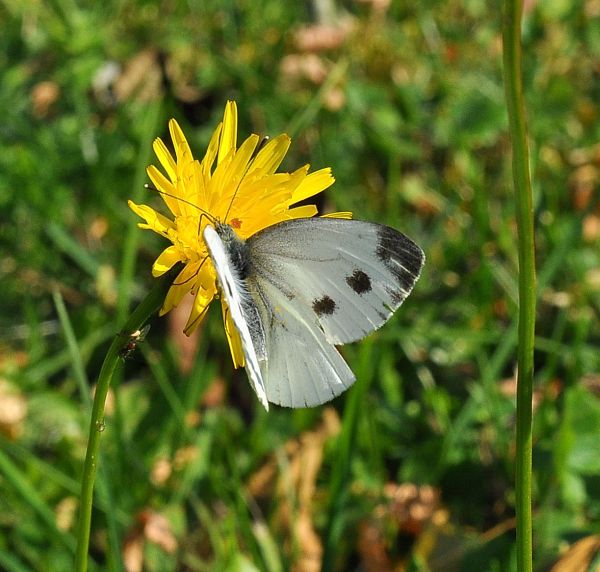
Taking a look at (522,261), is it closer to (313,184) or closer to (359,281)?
(359,281)

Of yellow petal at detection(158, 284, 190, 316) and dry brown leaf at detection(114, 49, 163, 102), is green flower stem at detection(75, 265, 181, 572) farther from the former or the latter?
dry brown leaf at detection(114, 49, 163, 102)

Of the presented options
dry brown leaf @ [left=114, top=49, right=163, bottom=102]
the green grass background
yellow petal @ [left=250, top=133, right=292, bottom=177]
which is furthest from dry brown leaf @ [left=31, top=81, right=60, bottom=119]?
yellow petal @ [left=250, top=133, right=292, bottom=177]

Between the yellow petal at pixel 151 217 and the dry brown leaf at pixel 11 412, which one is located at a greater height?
the yellow petal at pixel 151 217

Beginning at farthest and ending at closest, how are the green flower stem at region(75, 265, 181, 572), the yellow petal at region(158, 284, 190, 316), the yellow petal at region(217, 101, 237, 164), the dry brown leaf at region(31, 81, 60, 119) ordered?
the dry brown leaf at region(31, 81, 60, 119) → the yellow petal at region(217, 101, 237, 164) → the yellow petal at region(158, 284, 190, 316) → the green flower stem at region(75, 265, 181, 572)

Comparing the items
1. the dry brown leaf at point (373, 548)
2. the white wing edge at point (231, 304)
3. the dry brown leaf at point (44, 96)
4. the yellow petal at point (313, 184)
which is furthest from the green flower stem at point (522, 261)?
the dry brown leaf at point (44, 96)

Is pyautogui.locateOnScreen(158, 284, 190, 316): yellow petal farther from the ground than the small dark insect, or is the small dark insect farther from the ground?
pyautogui.locateOnScreen(158, 284, 190, 316): yellow petal

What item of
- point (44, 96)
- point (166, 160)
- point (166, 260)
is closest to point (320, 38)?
point (44, 96)

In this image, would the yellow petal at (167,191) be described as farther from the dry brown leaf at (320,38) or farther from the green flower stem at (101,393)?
the dry brown leaf at (320,38)

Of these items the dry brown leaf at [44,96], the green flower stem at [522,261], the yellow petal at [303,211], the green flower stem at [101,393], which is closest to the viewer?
the green flower stem at [522,261]
